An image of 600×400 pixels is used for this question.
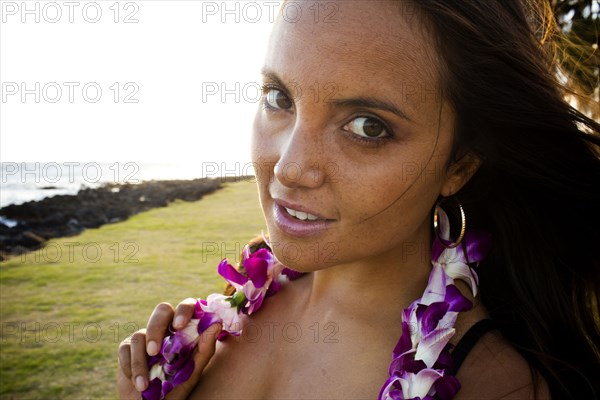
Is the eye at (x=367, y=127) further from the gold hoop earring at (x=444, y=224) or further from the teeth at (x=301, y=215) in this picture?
the gold hoop earring at (x=444, y=224)

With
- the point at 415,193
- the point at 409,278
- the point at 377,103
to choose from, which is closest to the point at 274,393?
the point at 409,278

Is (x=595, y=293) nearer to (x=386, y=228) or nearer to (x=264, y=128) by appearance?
(x=386, y=228)

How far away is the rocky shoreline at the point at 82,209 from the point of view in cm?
722

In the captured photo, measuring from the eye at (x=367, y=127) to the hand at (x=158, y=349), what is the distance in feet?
2.64

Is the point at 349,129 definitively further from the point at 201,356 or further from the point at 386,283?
the point at 201,356

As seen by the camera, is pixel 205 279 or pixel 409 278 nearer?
pixel 409 278

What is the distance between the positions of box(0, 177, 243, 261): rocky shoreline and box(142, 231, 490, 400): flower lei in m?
6.10

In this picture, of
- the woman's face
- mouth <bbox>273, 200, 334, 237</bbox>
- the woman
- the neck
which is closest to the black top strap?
the woman

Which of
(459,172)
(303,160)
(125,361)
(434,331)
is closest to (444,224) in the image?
(459,172)

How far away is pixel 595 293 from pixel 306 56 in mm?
1240

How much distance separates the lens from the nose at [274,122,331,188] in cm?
140

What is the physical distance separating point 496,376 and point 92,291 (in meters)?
6.03

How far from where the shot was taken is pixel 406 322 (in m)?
1.61

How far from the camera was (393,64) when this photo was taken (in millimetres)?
1393
